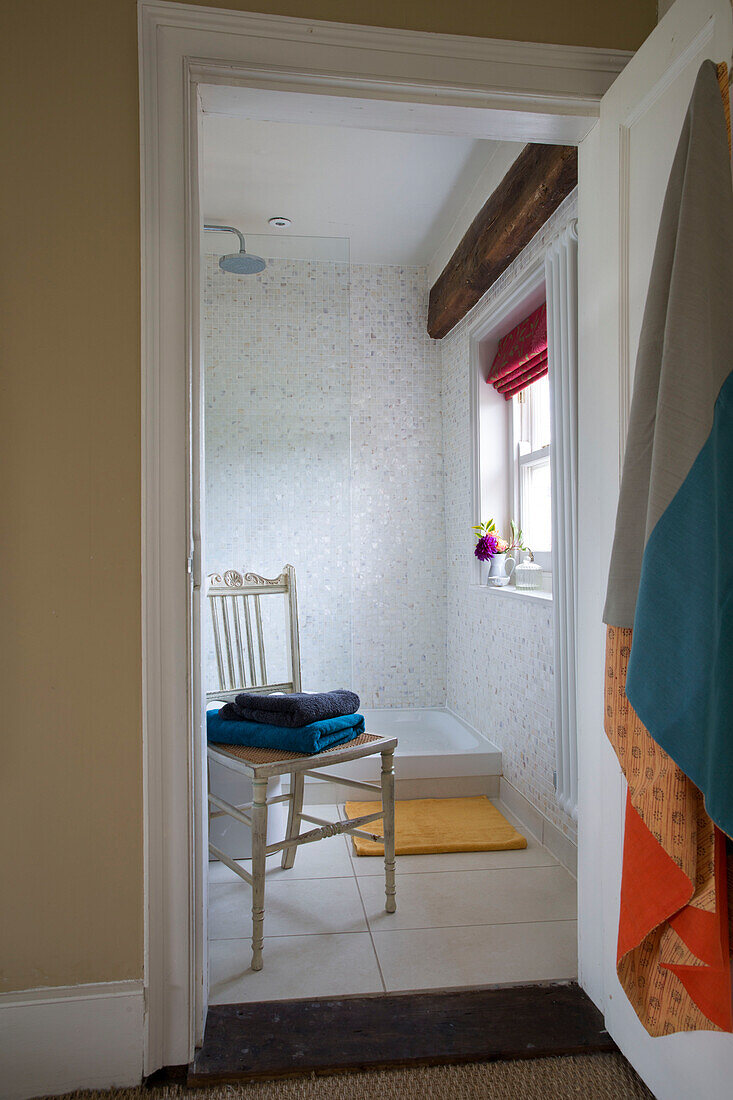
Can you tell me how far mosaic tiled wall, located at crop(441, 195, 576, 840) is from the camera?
2557mm

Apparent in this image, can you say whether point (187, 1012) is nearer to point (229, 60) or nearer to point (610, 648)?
point (610, 648)

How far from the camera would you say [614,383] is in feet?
4.87

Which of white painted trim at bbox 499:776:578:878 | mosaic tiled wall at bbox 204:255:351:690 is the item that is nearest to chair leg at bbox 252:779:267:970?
mosaic tiled wall at bbox 204:255:351:690

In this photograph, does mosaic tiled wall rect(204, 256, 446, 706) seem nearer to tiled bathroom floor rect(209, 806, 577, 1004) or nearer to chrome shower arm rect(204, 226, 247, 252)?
chrome shower arm rect(204, 226, 247, 252)

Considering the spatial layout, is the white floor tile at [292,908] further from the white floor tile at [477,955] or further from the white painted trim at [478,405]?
the white painted trim at [478,405]

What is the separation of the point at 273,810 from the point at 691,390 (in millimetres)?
1962

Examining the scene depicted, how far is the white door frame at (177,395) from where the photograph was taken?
56.6 inches

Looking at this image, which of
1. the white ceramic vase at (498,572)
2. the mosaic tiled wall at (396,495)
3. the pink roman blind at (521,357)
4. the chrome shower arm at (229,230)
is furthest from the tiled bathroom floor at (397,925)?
the chrome shower arm at (229,230)

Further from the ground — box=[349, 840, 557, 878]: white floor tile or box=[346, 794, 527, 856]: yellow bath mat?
box=[346, 794, 527, 856]: yellow bath mat

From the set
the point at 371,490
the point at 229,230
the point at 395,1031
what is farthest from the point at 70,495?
the point at 371,490

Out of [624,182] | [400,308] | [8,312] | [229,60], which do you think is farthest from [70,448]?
[400,308]

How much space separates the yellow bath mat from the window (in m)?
1.01

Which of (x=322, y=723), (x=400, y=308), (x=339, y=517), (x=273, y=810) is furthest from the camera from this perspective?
(x=400, y=308)

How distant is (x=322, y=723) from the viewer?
203 cm
